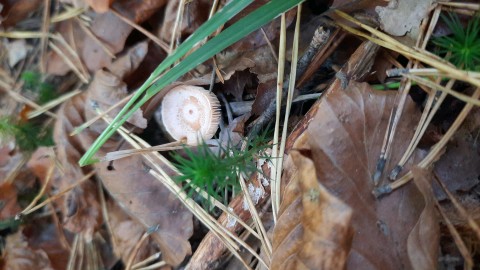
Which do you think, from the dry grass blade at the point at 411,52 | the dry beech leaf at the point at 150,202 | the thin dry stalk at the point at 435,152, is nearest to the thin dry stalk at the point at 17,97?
the dry beech leaf at the point at 150,202

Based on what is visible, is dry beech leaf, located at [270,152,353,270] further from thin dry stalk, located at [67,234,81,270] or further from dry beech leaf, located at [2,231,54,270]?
dry beech leaf, located at [2,231,54,270]

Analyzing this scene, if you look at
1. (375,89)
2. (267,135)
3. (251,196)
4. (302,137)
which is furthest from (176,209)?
(375,89)

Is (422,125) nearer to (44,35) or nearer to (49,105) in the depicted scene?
(49,105)

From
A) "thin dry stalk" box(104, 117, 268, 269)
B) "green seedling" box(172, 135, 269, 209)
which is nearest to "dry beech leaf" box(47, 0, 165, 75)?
"thin dry stalk" box(104, 117, 268, 269)

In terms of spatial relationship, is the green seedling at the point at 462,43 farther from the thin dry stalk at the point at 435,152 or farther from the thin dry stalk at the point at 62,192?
the thin dry stalk at the point at 62,192

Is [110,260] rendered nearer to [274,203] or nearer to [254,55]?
[274,203]
